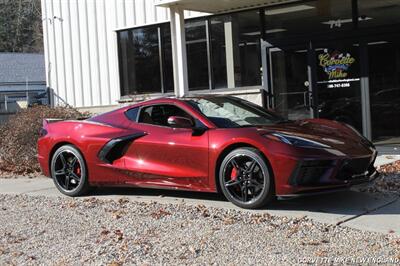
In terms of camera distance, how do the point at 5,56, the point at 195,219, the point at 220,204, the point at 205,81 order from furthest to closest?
the point at 5,56
the point at 205,81
the point at 220,204
the point at 195,219

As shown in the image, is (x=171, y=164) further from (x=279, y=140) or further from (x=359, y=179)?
(x=359, y=179)

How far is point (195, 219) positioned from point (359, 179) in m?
1.95

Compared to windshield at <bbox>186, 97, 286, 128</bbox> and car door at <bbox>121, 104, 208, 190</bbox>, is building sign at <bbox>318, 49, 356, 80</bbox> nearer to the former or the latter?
windshield at <bbox>186, 97, 286, 128</bbox>

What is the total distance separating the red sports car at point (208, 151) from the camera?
6648mm

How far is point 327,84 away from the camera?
12.4 m

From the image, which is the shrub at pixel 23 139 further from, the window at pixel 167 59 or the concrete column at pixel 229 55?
the concrete column at pixel 229 55

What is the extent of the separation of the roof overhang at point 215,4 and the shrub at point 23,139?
3.20 metres

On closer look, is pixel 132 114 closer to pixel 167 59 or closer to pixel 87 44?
pixel 167 59

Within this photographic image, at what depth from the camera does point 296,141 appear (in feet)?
22.0

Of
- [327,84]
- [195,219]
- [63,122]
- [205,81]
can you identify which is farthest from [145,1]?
[195,219]

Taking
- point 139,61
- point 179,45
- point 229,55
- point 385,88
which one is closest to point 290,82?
point 229,55

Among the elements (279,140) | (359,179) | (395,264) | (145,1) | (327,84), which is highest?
(145,1)

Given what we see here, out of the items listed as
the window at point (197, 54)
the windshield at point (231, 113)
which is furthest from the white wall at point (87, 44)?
the windshield at point (231, 113)

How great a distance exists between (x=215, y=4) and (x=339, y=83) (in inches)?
123
